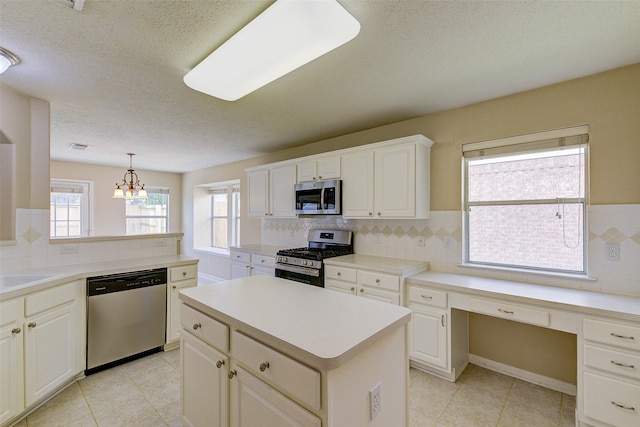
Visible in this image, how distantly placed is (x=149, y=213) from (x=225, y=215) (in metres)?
1.93

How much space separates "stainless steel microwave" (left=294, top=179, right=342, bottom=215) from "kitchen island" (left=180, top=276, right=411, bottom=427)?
5.73 feet

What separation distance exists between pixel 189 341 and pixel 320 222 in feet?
8.52

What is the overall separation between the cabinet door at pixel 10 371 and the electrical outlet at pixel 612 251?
4.23 m

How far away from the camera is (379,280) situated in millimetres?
2758

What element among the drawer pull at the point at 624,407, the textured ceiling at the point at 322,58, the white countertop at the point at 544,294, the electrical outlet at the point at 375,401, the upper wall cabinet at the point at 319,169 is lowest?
the drawer pull at the point at 624,407

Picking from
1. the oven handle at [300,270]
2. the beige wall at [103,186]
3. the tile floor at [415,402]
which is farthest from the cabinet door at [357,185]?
the beige wall at [103,186]

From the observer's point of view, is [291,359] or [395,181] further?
[395,181]

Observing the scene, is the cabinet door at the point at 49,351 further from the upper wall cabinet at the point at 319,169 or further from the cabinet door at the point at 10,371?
the upper wall cabinet at the point at 319,169

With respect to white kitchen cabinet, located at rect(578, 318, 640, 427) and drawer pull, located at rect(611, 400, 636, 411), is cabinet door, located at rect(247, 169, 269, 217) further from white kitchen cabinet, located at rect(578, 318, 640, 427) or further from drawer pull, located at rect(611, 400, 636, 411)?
drawer pull, located at rect(611, 400, 636, 411)

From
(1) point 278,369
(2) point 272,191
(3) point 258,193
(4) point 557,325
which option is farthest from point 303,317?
(3) point 258,193

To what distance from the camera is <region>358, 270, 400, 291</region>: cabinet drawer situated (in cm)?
265

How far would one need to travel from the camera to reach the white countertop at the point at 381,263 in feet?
8.82

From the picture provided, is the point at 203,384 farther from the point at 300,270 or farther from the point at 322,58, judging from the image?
the point at 322,58

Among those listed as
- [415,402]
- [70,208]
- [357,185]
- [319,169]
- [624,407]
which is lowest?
[415,402]
